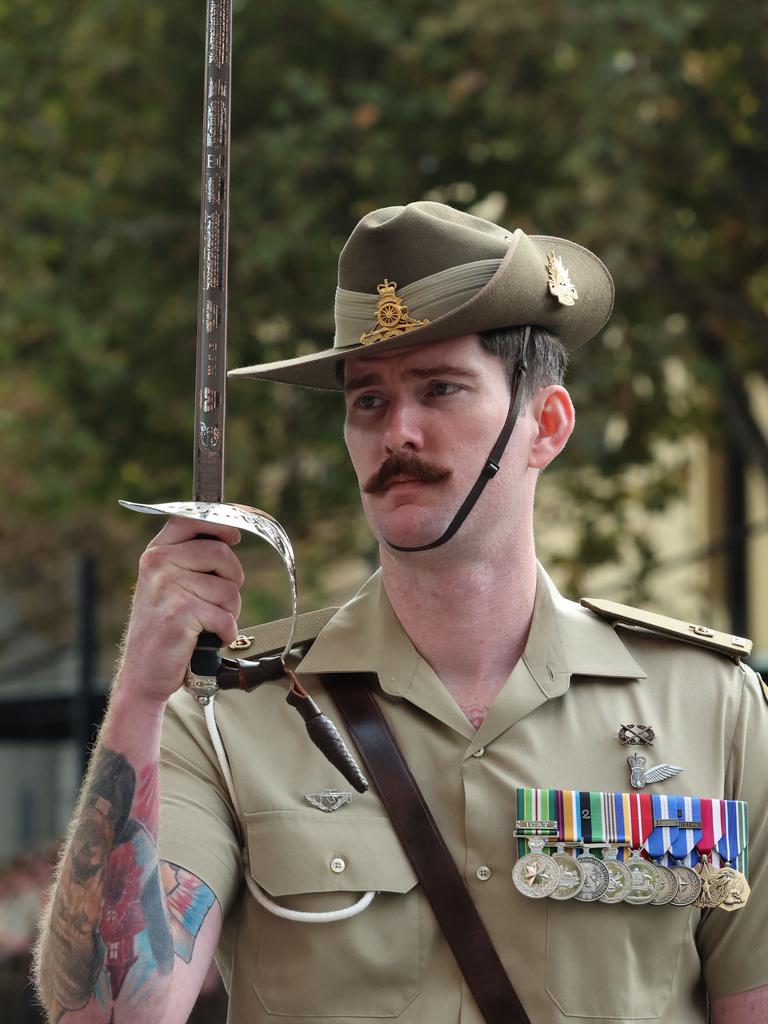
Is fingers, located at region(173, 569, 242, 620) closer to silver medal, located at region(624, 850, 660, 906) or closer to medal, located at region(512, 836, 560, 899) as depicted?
medal, located at region(512, 836, 560, 899)

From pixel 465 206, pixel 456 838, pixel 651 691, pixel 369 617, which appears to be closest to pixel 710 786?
pixel 651 691

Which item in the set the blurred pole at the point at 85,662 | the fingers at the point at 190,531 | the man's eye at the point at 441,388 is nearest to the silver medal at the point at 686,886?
the man's eye at the point at 441,388

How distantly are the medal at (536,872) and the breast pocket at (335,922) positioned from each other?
6.8 inches

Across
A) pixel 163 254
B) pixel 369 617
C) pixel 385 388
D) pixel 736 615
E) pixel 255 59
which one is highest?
pixel 255 59

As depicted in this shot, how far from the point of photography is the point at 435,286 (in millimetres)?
2994

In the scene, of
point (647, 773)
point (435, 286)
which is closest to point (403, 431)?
point (435, 286)

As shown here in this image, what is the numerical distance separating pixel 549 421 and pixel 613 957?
3.20ft

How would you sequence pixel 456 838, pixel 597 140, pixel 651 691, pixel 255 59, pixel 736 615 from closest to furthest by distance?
pixel 456 838 → pixel 651 691 → pixel 597 140 → pixel 255 59 → pixel 736 615

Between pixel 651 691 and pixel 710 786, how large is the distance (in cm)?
21

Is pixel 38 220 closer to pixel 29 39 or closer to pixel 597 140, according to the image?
pixel 29 39

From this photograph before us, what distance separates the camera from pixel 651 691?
9.75 feet

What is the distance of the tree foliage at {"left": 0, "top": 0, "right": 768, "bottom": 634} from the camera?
8.47 m

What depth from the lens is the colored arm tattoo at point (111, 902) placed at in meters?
2.46

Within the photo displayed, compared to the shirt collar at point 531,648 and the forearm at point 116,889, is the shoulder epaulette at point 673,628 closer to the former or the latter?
the shirt collar at point 531,648
